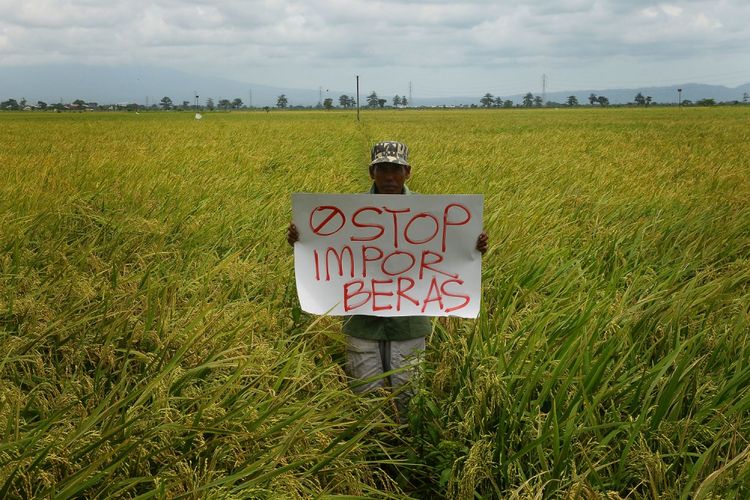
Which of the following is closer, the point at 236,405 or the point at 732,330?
the point at 236,405

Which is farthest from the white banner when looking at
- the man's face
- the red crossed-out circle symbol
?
the man's face

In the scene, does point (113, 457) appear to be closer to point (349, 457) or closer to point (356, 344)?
point (349, 457)

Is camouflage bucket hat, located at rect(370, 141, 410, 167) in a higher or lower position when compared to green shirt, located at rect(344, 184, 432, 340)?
higher

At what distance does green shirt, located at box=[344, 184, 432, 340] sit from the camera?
8.00 feet

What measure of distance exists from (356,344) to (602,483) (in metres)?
1.04

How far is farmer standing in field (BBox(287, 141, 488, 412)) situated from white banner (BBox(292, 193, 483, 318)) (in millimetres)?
93

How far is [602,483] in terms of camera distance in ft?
5.64

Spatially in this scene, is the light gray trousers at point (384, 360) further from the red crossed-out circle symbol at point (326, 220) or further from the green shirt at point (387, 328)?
the red crossed-out circle symbol at point (326, 220)

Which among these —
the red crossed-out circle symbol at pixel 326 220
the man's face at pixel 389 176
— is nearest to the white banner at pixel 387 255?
the red crossed-out circle symbol at pixel 326 220

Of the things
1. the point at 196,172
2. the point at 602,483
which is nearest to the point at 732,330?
the point at 602,483

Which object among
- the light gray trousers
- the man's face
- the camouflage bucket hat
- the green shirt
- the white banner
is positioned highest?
the camouflage bucket hat

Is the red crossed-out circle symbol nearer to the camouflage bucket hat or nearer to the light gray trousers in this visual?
the camouflage bucket hat

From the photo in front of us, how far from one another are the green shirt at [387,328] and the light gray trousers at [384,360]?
0.07 ft

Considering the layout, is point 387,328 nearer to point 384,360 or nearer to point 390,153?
point 384,360
